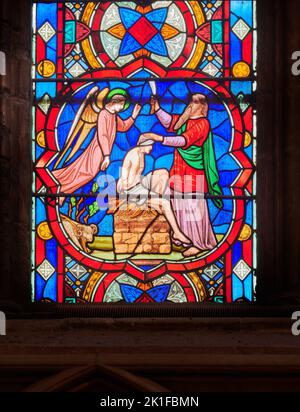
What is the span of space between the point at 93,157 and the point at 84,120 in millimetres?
233

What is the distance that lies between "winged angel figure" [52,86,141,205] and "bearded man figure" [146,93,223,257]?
22 centimetres

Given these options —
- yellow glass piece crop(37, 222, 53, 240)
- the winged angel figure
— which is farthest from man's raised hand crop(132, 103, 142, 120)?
yellow glass piece crop(37, 222, 53, 240)

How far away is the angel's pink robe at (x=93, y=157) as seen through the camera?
799 centimetres

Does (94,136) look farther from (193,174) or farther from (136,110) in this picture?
(193,174)

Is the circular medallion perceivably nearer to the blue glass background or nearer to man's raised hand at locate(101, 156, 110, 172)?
the blue glass background

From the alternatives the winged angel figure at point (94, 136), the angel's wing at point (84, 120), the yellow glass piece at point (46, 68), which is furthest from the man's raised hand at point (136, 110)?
the yellow glass piece at point (46, 68)

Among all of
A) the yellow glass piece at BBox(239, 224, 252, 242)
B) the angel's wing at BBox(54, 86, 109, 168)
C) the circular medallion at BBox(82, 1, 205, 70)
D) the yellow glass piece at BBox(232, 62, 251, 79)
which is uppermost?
the circular medallion at BBox(82, 1, 205, 70)

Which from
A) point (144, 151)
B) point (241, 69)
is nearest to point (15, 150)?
point (144, 151)

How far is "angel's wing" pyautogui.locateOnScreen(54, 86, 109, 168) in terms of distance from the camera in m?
8.04

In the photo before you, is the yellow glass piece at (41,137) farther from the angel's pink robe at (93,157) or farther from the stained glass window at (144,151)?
the angel's pink robe at (93,157)

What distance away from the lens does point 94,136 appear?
26.4ft

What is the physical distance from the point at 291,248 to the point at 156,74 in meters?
1.30

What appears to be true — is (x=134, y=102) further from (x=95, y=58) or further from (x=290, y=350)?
(x=290, y=350)
